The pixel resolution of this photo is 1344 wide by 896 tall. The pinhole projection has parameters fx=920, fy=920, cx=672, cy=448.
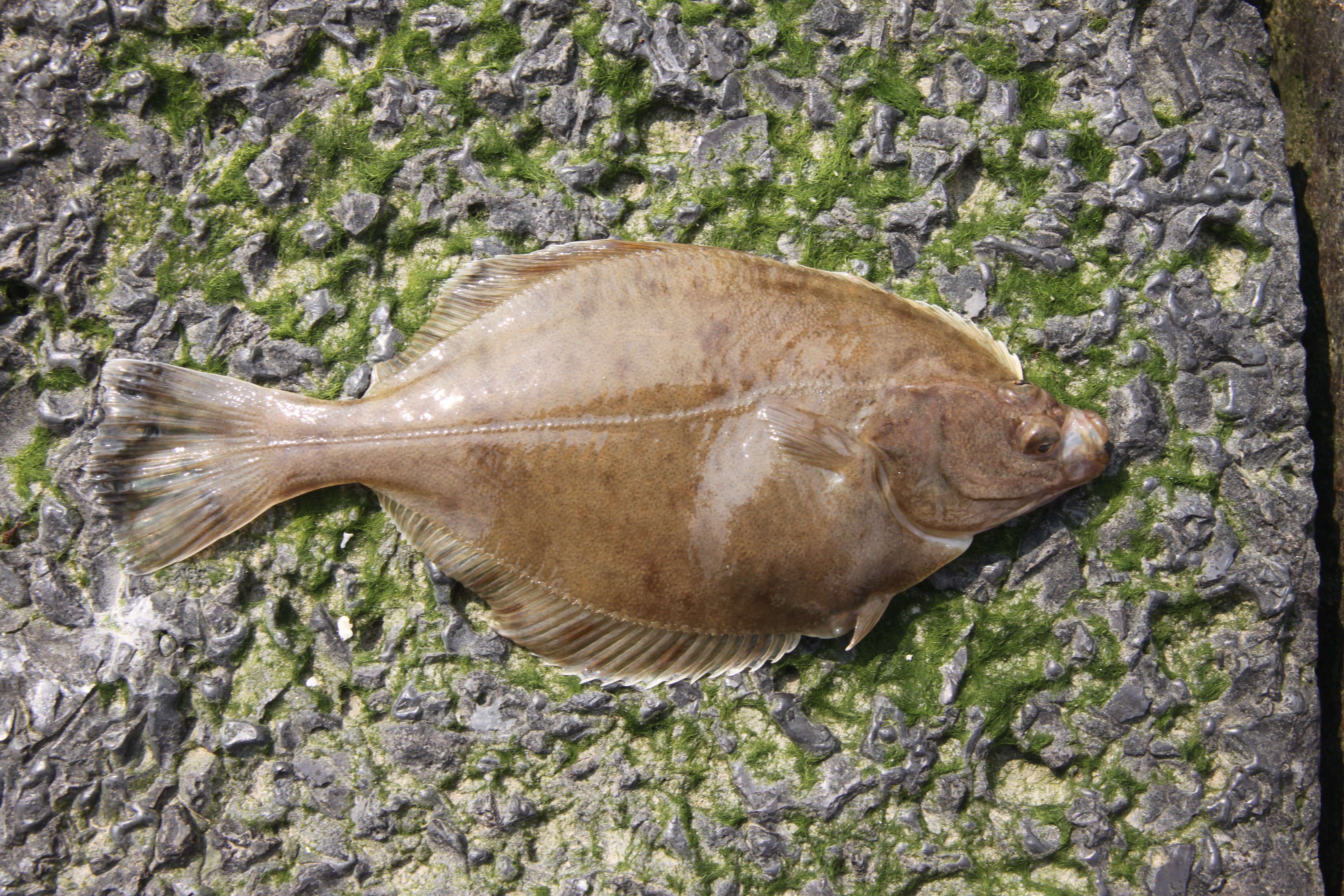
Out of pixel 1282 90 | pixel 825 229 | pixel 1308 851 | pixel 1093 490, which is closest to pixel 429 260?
pixel 825 229

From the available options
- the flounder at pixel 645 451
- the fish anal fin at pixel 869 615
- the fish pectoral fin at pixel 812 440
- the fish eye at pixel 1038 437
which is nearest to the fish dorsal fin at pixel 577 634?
the flounder at pixel 645 451

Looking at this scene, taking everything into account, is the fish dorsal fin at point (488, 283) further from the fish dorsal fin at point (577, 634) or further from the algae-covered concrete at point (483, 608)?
the fish dorsal fin at point (577, 634)

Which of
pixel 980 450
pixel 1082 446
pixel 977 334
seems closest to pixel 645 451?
pixel 980 450

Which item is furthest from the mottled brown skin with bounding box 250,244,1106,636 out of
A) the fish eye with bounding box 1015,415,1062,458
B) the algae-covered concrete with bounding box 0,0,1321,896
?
the algae-covered concrete with bounding box 0,0,1321,896

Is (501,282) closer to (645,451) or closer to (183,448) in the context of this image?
(645,451)

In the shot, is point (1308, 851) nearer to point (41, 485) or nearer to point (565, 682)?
point (565, 682)

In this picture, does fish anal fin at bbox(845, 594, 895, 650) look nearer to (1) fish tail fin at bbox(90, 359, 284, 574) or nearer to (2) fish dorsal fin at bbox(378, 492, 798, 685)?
(2) fish dorsal fin at bbox(378, 492, 798, 685)
